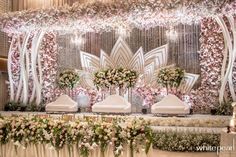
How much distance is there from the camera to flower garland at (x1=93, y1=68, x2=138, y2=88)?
9742 mm

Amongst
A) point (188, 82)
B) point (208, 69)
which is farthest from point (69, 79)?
point (208, 69)

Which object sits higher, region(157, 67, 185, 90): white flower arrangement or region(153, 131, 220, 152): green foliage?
region(157, 67, 185, 90): white flower arrangement

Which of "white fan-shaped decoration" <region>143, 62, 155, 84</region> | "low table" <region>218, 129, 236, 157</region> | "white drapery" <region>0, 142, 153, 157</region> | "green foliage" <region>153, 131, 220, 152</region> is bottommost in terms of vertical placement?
"green foliage" <region>153, 131, 220, 152</region>

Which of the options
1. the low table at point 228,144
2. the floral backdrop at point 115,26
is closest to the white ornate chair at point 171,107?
the floral backdrop at point 115,26

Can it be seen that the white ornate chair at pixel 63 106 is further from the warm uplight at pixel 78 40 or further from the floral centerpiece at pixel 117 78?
the warm uplight at pixel 78 40

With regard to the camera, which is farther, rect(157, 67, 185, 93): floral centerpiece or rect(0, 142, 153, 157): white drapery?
rect(157, 67, 185, 93): floral centerpiece

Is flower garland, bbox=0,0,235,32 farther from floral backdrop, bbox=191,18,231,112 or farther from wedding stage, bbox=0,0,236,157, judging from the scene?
floral backdrop, bbox=191,18,231,112

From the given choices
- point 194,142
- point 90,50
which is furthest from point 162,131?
point 90,50

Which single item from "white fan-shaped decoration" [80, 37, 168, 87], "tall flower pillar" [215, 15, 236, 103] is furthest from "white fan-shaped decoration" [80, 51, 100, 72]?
"tall flower pillar" [215, 15, 236, 103]

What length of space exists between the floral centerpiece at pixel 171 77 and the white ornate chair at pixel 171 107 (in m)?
0.63

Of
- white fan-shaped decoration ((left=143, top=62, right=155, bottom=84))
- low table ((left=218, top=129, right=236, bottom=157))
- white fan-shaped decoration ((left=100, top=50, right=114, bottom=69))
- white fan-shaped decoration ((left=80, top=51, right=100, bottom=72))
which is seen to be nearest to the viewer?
low table ((left=218, top=129, right=236, bottom=157))

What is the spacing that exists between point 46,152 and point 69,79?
6220 mm

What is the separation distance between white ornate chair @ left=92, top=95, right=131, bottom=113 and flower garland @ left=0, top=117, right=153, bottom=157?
4.89 m

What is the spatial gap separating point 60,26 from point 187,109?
15.0ft
